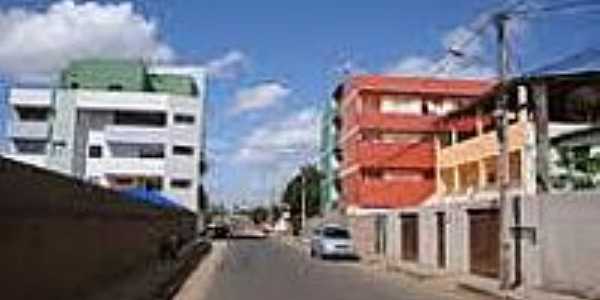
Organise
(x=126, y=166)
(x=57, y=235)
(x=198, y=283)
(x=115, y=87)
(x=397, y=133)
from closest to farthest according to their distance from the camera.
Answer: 1. (x=57, y=235)
2. (x=198, y=283)
3. (x=397, y=133)
4. (x=126, y=166)
5. (x=115, y=87)

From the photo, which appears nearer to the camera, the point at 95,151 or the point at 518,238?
the point at 518,238

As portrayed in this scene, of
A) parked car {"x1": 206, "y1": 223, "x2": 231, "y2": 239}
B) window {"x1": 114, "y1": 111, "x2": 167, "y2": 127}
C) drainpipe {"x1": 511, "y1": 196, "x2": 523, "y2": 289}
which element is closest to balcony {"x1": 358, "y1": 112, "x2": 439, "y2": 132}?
window {"x1": 114, "y1": 111, "x2": 167, "y2": 127}

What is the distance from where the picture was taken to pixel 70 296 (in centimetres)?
2100

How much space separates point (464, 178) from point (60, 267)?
175 ft

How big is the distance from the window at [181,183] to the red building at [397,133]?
20704mm

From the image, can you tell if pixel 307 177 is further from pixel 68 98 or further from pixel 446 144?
pixel 446 144

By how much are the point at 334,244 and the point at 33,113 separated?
57286 millimetres

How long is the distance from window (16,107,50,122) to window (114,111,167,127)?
6.23 m

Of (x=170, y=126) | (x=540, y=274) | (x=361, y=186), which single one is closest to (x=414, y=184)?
(x=361, y=186)

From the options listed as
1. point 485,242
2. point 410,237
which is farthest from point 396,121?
point 485,242

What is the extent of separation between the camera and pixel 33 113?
111 m

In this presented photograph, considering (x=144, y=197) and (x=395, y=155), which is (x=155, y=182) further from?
(x=144, y=197)

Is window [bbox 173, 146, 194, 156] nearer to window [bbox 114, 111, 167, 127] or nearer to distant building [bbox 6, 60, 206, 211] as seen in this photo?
distant building [bbox 6, 60, 206, 211]

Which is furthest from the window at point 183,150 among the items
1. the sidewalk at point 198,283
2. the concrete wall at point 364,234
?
the sidewalk at point 198,283
